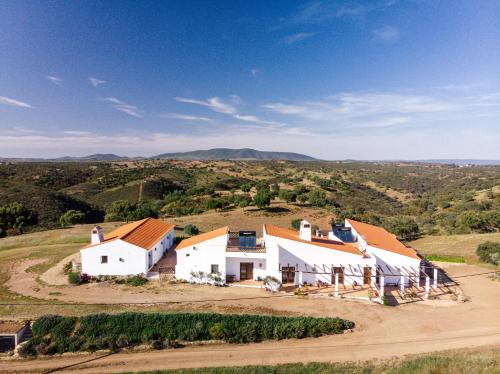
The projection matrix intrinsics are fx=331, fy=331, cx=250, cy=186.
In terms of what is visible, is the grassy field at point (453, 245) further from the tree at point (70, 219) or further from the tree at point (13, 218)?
the tree at point (13, 218)

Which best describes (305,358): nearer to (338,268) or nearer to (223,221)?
(338,268)

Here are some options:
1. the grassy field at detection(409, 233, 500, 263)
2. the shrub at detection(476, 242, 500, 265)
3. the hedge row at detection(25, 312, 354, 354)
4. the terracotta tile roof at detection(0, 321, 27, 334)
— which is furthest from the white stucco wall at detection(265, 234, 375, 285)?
the terracotta tile roof at detection(0, 321, 27, 334)

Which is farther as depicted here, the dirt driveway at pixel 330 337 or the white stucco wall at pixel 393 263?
the white stucco wall at pixel 393 263

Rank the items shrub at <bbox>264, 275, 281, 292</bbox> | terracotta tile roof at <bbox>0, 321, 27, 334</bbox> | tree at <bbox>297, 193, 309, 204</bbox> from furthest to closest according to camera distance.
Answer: tree at <bbox>297, 193, 309, 204</bbox>
shrub at <bbox>264, 275, 281, 292</bbox>
terracotta tile roof at <bbox>0, 321, 27, 334</bbox>

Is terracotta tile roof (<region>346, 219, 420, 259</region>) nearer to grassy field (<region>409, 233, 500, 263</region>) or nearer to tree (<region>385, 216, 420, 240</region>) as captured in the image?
grassy field (<region>409, 233, 500, 263</region>)

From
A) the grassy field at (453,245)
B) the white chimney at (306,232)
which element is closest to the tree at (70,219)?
the white chimney at (306,232)

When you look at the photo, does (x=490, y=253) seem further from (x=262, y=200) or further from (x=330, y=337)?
(x=262, y=200)

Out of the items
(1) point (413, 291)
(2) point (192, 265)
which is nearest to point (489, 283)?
(1) point (413, 291)
